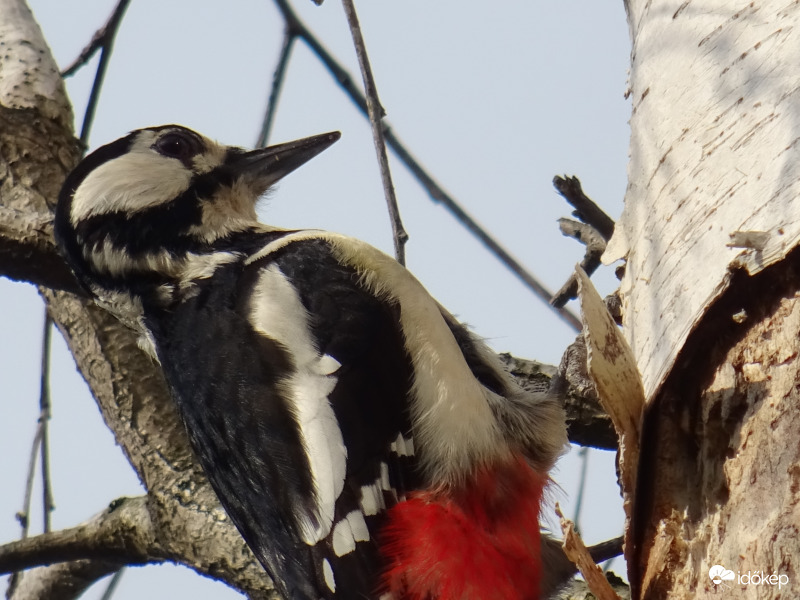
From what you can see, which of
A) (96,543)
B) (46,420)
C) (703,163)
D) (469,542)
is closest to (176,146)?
(46,420)

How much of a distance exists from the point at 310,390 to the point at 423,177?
972 mm

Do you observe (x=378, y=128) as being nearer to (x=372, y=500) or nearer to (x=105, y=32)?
(x=372, y=500)

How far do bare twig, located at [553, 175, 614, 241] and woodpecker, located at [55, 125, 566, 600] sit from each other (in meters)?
0.39

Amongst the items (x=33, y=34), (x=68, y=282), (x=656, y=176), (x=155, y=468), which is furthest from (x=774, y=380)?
(x=33, y=34)

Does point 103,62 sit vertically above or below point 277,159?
above

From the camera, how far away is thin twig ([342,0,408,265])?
196cm

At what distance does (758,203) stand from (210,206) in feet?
5.15

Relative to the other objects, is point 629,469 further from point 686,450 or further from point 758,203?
point 758,203

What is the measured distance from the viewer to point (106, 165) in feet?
8.78

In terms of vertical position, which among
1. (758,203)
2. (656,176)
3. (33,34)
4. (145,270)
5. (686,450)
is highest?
(33,34)

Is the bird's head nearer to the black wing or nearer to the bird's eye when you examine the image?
the bird's eye

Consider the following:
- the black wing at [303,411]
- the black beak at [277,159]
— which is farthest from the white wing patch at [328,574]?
the black beak at [277,159]

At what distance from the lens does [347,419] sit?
194 cm

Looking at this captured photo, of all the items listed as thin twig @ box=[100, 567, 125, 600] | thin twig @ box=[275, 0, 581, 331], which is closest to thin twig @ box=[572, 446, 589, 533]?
thin twig @ box=[275, 0, 581, 331]
